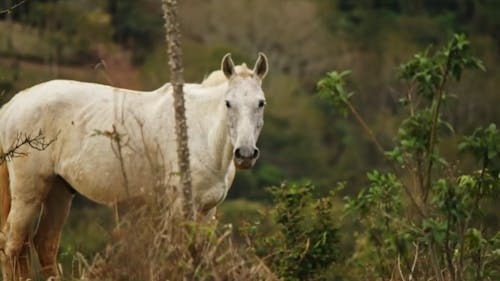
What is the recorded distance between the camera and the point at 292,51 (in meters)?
80.5

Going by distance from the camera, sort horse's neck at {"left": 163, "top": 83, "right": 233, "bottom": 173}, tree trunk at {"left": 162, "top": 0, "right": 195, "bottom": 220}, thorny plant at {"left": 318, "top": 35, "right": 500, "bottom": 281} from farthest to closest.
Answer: horse's neck at {"left": 163, "top": 83, "right": 233, "bottom": 173} → tree trunk at {"left": 162, "top": 0, "right": 195, "bottom": 220} → thorny plant at {"left": 318, "top": 35, "right": 500, "bottom": 281}

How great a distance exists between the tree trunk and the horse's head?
1.20 meters

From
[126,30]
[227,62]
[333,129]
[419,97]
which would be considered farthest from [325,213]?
[126,30]

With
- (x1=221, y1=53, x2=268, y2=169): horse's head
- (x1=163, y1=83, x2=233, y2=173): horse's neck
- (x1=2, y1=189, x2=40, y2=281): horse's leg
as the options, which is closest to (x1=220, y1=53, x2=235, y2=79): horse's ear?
(x1=221, y1=53, x2=268, y2=169): horse's head

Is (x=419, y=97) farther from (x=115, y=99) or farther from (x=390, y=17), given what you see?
(x=390, y=17)

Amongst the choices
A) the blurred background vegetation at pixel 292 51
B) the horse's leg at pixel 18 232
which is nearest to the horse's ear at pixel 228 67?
the horse's leg at pixel 18 232

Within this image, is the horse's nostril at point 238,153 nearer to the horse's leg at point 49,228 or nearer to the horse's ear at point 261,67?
the horse's ear at point 261,67

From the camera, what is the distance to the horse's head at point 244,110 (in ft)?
36.7

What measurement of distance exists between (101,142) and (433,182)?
3334 millimetres

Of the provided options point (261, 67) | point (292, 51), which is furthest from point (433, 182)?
A: point (292, 51)

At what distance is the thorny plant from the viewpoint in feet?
31.0

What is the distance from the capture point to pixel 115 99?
39.3 ft

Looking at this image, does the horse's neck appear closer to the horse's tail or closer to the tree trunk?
the tree trunk

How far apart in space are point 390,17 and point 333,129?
52.2ft
